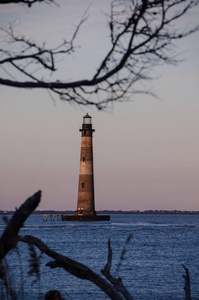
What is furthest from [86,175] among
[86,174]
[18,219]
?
[18,219]

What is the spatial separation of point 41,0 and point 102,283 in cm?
291

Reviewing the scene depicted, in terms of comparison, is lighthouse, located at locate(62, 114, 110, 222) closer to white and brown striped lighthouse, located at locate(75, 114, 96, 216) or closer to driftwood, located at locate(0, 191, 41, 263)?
white and brown striped lighthouse, located at locate(75, 114, 96, 216)

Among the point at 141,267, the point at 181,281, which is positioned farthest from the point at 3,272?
the point at 141,267

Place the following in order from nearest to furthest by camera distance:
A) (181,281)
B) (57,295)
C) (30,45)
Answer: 1. (57,295)
2. (30,45)
3. (181,281)

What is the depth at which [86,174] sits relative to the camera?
71500 millimetres

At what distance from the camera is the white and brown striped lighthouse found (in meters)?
71.6

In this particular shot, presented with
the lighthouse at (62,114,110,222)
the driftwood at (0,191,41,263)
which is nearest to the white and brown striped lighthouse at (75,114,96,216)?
the lighthouse at (62,114,110,222)

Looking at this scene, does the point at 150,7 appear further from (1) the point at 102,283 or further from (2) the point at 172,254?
(2) the point at 172,254

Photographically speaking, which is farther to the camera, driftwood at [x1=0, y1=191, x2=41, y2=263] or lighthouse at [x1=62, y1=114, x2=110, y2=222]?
lighthouse at [x1=62, y1=114, x2=110, y2=222]

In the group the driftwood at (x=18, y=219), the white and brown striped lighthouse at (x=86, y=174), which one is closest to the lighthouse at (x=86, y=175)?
the white and brown striped lighthouse at (x=86, y=174)

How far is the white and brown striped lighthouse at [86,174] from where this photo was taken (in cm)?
7162

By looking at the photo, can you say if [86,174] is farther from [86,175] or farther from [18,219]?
[18,219]

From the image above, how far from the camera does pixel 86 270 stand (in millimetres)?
5926

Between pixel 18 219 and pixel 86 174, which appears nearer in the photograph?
pixel 18 219
